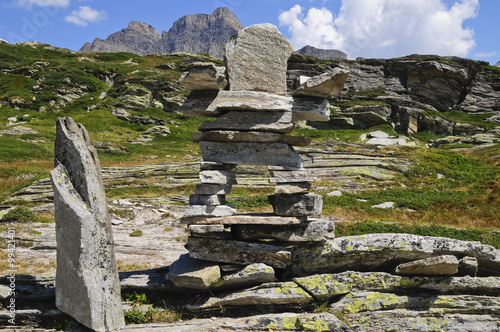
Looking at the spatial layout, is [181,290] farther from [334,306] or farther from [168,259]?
[168,259]

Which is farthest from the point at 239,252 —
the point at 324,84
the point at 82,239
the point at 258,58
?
the point at 258,58

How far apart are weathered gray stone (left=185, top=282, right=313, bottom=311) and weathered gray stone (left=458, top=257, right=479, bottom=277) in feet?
13.4

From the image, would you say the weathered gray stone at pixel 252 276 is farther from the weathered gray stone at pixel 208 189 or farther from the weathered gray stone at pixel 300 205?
the weathered gray stone at pixel 208 189

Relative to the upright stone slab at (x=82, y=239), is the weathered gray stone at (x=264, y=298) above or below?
below

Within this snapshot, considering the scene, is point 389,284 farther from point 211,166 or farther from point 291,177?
point 211,166

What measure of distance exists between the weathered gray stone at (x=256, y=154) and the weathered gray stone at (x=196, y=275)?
9.75 ft

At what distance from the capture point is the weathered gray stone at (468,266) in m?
8.47

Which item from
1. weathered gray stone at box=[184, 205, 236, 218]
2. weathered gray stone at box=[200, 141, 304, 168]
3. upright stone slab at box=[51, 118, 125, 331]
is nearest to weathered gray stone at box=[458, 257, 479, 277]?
weathered gray stone at box=[200, 141, 304, 168]

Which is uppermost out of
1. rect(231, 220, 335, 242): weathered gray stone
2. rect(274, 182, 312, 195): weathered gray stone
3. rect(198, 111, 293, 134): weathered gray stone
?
rect(198, 111, 293, 134): weathered gray stone

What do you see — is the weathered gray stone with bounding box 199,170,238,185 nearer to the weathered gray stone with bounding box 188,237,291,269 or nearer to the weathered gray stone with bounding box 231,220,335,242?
the weathered gray stone with bounding box 231,220,335,242

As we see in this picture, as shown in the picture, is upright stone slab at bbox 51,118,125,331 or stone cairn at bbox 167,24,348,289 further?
stone cairn at bbox 167,24,348,289

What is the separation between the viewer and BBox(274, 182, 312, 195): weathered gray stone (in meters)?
9.05

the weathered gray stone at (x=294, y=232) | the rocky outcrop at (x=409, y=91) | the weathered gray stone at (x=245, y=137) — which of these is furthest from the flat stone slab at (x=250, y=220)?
the rocky outcrop at (x=409, y=91)

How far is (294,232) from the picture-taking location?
360 inches
